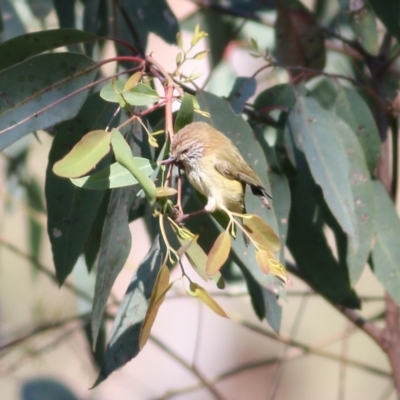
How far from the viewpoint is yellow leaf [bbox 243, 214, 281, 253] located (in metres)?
0.87

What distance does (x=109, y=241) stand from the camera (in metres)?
1.11

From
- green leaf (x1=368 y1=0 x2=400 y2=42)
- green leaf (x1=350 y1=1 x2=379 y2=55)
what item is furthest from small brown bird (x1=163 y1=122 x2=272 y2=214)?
green leaf (x1=350 y1=1 x2=379 y2=55)

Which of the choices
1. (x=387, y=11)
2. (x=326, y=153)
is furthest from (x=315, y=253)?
(x=387, y=11)

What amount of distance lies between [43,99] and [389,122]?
39.0 inches

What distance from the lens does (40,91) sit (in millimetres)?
1233

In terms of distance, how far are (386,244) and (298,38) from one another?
0.69 metres

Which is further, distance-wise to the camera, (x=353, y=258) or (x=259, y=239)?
(x=353, y=258)

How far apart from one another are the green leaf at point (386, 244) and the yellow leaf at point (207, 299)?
0.72 meters

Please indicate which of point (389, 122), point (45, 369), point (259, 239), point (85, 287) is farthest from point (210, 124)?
point (45, 369)

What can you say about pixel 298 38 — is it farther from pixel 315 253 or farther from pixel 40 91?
pixel 40 91

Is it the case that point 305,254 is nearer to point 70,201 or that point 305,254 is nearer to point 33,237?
point 70,201

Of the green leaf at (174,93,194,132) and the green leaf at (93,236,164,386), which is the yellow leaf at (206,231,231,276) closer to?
the green leaf at (174,93,194,132)

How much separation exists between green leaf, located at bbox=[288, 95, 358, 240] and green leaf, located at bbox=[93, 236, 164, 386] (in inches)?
14.1

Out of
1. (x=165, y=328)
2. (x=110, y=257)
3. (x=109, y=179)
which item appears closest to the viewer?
(x=109, y=179)
